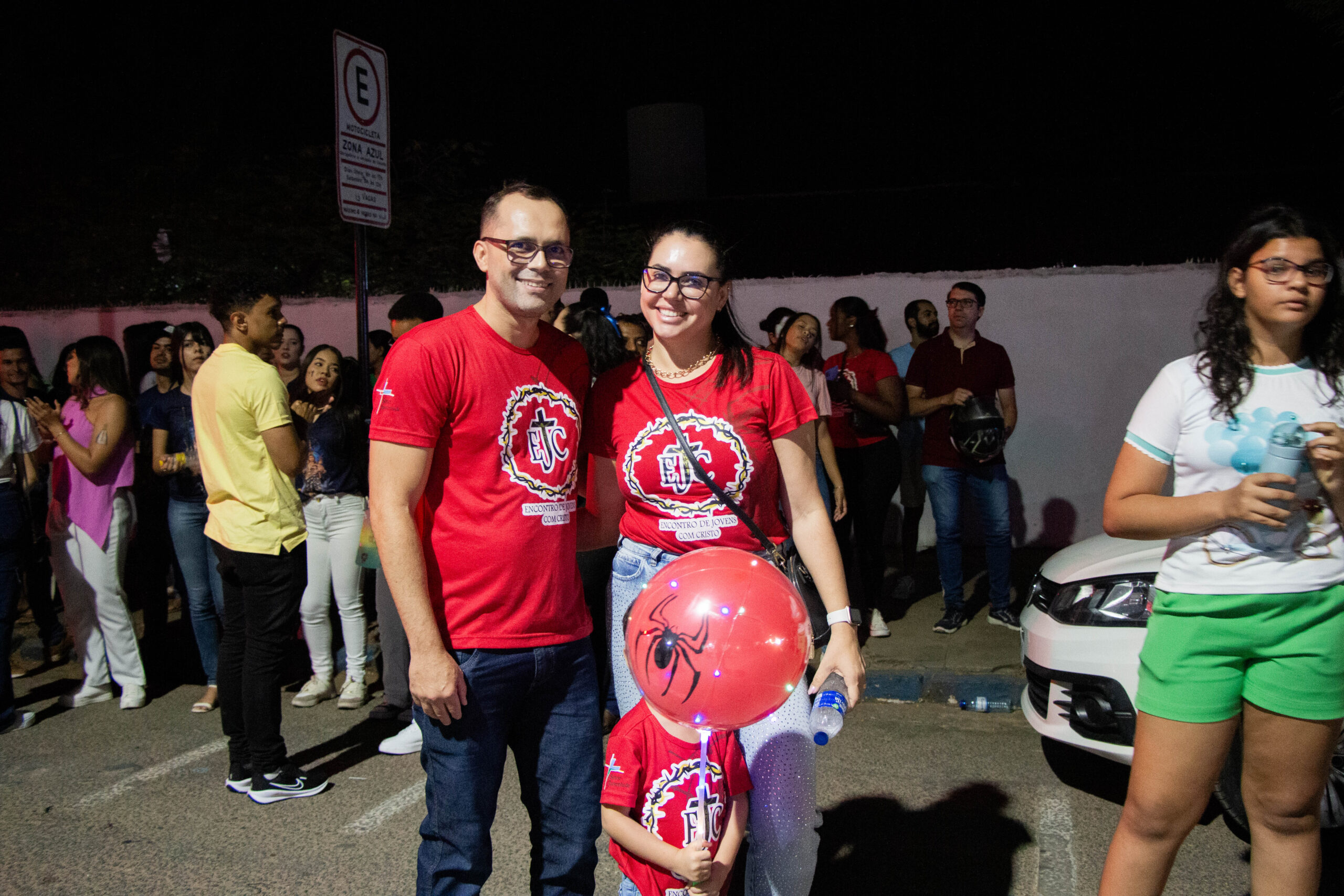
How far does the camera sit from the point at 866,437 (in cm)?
637

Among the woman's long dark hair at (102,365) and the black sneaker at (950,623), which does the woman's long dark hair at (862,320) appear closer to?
the black sneaker at (950,623)

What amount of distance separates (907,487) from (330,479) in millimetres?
3871

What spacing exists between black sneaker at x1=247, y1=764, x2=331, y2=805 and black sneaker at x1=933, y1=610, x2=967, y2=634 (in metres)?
3.68

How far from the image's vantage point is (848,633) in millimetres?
2557

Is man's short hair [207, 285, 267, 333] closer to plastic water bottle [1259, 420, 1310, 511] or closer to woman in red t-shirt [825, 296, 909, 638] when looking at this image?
woman in red t-shirt [825, 296, 909, 638]

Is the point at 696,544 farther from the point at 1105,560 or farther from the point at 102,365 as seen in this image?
the point at 102,365

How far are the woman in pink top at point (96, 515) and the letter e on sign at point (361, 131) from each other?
1.67m

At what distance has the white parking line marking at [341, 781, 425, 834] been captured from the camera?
403 cm

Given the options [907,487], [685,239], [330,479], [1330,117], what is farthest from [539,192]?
[1330,117]

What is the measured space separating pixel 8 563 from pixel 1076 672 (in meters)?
5.15

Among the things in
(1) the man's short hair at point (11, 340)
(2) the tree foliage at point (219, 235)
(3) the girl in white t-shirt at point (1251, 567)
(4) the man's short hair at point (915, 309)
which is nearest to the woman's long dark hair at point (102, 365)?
(1) the man's short hair at point (11, 340)

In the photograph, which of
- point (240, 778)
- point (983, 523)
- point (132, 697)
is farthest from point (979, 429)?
point (132, 697)

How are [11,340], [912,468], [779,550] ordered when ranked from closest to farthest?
[779,550] → [11,340] → [912,468]

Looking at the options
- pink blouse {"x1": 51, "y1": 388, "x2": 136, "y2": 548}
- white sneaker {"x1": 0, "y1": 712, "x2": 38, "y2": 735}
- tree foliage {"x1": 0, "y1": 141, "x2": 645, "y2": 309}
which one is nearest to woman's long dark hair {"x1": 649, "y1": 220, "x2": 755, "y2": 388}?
pink blouse {"x1": 51, "y1": 388, "x2": 136, "y2": 548}
